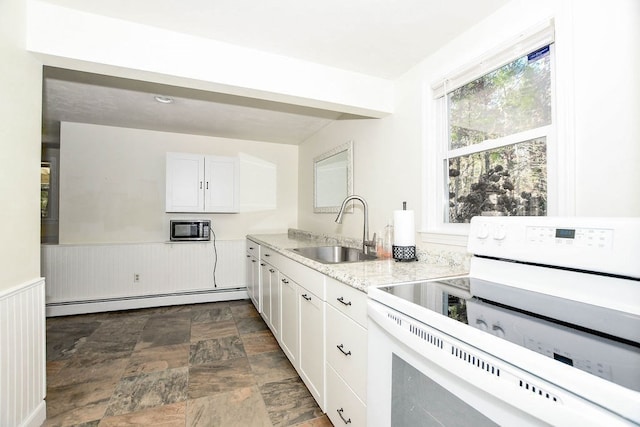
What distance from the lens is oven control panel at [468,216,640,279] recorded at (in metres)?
0.85

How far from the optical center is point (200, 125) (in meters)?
3.48

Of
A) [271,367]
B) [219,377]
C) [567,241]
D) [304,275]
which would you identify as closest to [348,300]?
[304,275]

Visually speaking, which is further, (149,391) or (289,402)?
(149,391)

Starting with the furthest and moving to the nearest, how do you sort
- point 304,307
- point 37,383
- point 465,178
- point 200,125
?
1. point 200,125
2. point 304,307
3. point 465,178
4. point 37,383

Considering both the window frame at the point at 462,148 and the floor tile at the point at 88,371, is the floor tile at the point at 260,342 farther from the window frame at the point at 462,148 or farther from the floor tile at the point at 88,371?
the window frame at the point at 462,148

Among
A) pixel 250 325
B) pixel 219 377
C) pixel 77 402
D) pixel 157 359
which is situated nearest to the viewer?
pixel 77 402

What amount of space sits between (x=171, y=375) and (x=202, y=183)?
2.21 m

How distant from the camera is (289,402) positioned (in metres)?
1.84

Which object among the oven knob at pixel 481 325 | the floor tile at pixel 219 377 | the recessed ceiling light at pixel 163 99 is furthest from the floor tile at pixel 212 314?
the oven knob at pixel 481 325

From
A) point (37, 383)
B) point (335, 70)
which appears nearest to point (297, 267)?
point (335, 70)

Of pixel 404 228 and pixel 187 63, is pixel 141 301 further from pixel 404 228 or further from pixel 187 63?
pixel 404 228

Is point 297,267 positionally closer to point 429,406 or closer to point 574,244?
point 429,406

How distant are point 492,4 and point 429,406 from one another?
1795mm

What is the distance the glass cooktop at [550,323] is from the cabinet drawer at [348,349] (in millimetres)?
301
